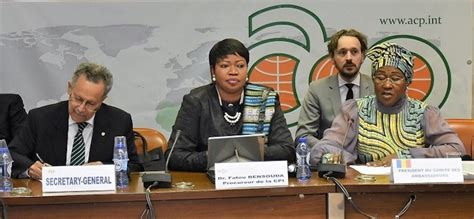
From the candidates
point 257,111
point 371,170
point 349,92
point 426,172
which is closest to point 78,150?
point 257,111

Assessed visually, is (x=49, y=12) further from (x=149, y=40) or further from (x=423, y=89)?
(x=423, y=89)

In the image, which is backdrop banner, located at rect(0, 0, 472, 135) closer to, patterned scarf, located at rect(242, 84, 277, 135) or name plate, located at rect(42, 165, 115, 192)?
patterned scarf, located at rect(242, 84, 277, 135)

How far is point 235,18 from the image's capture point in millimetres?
4172

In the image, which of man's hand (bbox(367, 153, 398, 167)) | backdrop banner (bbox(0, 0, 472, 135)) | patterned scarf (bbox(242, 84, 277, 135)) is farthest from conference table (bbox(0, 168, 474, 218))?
backdrop banner (bbox(0, 0, 472, 135))

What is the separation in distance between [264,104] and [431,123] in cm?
75

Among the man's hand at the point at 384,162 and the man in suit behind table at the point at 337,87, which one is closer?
the man's hand at the point at 384,162

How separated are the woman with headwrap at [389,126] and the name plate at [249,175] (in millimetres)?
597

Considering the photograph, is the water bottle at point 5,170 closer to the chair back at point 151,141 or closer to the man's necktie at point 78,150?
the man's necktie at point 78,150

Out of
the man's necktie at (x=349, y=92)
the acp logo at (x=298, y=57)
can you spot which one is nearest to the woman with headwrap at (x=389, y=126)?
the man's necktie at (x=349, y=92)

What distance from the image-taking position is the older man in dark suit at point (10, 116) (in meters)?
3.41

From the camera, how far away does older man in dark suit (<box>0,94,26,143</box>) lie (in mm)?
3414

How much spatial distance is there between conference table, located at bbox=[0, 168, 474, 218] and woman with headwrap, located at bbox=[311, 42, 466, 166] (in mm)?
530

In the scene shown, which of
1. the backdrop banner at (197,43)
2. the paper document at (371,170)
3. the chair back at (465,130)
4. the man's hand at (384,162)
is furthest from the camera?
the backdrop banner at (197,43)

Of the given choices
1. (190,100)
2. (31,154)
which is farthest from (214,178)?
(31,154)
